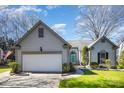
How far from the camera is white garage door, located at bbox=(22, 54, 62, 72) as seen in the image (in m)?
20.7

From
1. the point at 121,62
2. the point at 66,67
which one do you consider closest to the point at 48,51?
the point at 66,67

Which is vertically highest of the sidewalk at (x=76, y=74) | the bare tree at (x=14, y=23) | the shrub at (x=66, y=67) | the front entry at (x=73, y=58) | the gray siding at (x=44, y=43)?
the bare tree at (x=14, y=23)

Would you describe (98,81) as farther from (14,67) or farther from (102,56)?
(14,67)

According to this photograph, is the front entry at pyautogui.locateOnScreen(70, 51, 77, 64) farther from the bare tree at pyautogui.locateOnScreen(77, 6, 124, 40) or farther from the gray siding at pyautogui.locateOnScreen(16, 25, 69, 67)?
the bare tree at pyautogui.locateOnScreen(77, 6, 124, 40)

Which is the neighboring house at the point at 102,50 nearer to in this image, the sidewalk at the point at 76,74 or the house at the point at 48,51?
the house at the point at 48,51

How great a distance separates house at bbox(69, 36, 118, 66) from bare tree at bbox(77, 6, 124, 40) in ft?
1.82

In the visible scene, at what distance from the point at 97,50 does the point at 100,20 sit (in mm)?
2206

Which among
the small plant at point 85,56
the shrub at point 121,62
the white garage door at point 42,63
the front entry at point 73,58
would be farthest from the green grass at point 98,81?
the front entry at point 73,58

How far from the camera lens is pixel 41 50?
69.8ft

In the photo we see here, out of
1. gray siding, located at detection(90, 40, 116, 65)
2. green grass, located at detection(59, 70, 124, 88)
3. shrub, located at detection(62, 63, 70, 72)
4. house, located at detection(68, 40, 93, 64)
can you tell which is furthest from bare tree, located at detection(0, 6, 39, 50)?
green grass, located at detection(59, 70, 124, 88)

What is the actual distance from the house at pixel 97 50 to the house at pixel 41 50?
77 centimetres

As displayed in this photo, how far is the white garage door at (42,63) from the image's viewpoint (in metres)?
20.7
